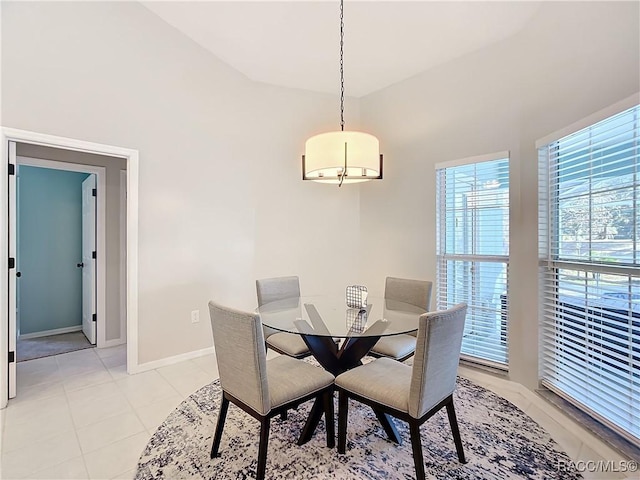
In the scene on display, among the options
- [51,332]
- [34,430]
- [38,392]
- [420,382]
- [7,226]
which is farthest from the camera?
[51,332]

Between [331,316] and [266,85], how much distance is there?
2792 mm

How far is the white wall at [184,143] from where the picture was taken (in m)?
2.51

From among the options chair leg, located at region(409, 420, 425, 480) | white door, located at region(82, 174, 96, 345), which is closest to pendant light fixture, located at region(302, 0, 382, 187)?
chair leg, located at region(409, 420, 425, 480)

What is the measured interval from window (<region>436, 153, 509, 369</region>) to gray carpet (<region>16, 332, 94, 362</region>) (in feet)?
13.2

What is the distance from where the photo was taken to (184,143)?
10.5ft

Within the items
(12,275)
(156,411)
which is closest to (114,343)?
(12,275)

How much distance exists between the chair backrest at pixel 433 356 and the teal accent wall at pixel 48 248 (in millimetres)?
4546

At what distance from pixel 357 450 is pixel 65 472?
1.59m

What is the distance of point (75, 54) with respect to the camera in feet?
8.51

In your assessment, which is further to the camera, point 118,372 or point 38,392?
point 118,372

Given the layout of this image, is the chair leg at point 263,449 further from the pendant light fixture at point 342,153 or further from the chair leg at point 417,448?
the pendant light fixture at point 342,153

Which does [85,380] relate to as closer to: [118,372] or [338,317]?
[118,372]

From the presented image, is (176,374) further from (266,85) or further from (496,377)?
(266,85)

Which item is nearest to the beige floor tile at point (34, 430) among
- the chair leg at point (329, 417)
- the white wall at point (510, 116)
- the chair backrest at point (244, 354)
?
the chair backrest at point (244, 354)
